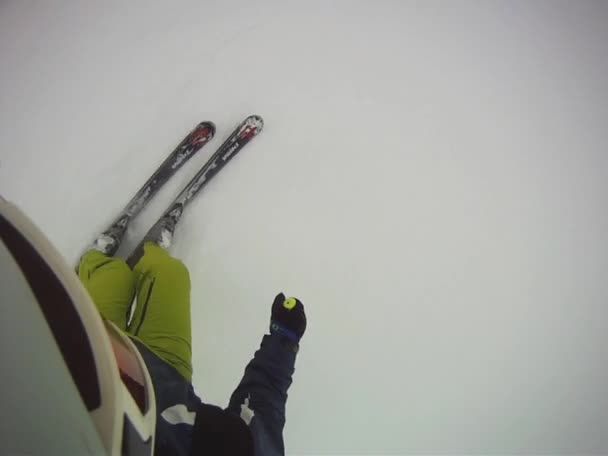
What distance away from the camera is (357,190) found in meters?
1.01

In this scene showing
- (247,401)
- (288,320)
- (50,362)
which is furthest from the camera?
(288,320)

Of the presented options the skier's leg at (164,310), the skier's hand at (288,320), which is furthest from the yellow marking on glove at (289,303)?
the skier's leg at (164,310)

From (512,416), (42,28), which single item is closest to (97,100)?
(42,28)

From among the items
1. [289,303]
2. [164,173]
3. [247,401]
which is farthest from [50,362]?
[164,173]

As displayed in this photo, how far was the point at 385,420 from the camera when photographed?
103 centimetres

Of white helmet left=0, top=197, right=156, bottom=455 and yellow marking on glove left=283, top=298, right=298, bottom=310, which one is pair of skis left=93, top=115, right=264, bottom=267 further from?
white helmet left=0, top=197, right=156, bottom=455

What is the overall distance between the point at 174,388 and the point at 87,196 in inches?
25.0

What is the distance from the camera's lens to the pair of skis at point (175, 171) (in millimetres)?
912

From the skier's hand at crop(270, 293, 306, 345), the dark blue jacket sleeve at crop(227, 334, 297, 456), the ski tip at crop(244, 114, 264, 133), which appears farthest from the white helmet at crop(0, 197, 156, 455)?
the ski tip at crop(244, 114, 264, 133)

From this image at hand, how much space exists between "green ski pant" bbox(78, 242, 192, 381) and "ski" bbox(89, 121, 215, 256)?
0.09 metres

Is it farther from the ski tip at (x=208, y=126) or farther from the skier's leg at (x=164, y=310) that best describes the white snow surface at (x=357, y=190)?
the skier's leg at (x=164, y=310)

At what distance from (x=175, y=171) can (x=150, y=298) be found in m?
0.36

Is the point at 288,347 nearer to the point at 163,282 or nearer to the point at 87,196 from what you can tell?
the point at 163,282

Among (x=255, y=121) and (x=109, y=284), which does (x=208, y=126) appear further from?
(x=109, y=284)
